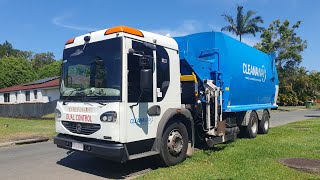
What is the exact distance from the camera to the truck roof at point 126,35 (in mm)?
7277

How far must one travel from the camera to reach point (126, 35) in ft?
23.7

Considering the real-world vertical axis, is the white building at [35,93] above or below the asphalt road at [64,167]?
above

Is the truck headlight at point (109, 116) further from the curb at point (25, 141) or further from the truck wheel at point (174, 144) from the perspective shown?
the curb at point (25, 141)

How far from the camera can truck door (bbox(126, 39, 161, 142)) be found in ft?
23.6

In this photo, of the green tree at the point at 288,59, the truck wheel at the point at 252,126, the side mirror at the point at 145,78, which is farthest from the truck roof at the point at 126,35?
the green tree at the point at 288,59

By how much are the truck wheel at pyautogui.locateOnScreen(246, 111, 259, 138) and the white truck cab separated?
16.3 feet

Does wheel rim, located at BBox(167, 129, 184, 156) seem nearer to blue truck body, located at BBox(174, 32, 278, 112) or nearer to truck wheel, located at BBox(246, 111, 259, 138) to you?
blue truck body, located at BBox(174, 32, 278, 112)

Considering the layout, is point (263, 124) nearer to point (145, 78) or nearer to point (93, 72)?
point (145, 78)

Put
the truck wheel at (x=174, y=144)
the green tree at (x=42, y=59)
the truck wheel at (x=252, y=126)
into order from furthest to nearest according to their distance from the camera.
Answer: the green tree at (x=42, y=59) → the truck wheel at (x=252, y=126) → the truck wheel at (x=174, y=144)

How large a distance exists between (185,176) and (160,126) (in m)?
1.25

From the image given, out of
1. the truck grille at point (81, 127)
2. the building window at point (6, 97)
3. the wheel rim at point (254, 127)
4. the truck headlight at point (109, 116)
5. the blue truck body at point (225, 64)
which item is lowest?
the wheel rim at point (254, 127)

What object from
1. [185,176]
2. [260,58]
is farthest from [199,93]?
[260,58]

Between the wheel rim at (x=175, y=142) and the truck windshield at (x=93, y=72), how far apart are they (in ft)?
6.02

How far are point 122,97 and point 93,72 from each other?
997 millimetres
